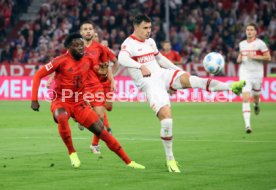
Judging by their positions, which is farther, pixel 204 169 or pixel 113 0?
pixel 113 0

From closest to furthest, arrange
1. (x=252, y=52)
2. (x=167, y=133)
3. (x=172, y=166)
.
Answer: (x=172, y=166), (x=167, y=133), (x=252, y=52)

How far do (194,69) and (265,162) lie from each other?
72.9 ft

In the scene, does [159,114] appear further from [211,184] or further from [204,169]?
[211,184]

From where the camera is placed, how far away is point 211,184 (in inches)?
457

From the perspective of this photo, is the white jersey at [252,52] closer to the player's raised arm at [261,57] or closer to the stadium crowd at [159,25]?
the player's raised arm at [261,57]

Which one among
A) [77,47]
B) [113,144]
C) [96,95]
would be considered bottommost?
[113,144]

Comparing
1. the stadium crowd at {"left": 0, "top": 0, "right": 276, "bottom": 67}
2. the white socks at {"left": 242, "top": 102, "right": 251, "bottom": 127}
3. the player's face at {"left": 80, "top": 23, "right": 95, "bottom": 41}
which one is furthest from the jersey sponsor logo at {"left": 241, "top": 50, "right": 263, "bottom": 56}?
the stadium crowd at {"left": 0, "top": 0, "right": 276, "bottom": 67}

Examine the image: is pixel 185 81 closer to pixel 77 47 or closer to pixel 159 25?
pixel 77 47

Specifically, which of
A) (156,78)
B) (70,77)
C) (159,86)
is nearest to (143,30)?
(156,78)

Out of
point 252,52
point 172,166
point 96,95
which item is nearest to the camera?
point 172,166

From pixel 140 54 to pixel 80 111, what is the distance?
133 cm

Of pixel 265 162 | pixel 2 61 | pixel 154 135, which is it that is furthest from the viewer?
pixel 2 61

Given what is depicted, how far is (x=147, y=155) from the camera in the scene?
15.7 metres

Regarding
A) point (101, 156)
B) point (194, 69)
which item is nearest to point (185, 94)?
point (194, 69)
